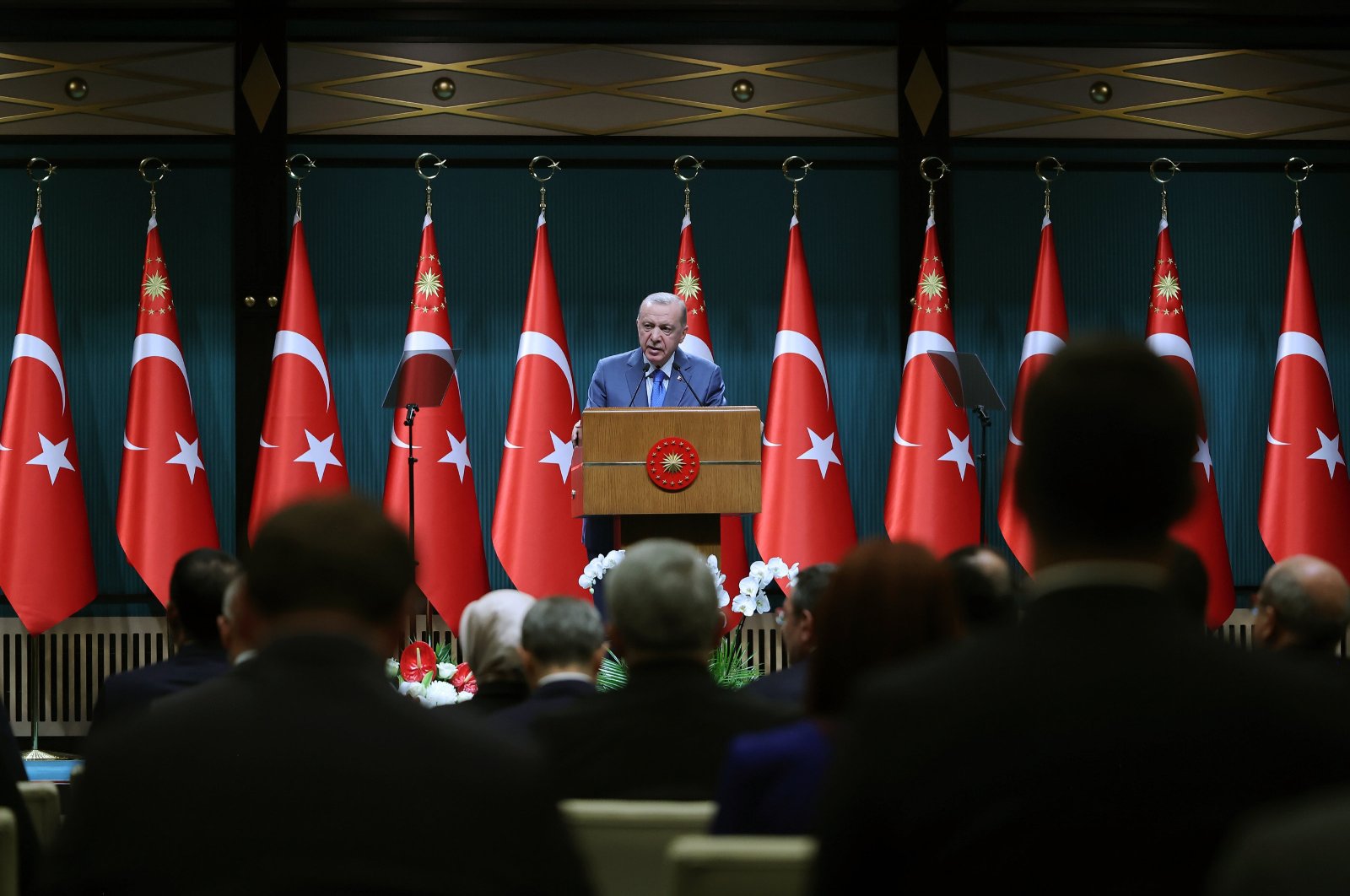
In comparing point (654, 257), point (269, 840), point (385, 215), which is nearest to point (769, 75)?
point (654, 257)

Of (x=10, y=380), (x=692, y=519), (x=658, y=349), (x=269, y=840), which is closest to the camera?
(x=269, y=840)

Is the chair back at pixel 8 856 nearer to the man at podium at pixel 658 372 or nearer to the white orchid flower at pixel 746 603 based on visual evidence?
the white orchid flower at pixel 746 603

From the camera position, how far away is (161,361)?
25.5ft

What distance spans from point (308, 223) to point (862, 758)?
7.42 m

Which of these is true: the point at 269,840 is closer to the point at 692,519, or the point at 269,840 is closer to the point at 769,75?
the point at 692,519

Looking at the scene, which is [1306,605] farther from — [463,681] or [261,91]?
[261,91]

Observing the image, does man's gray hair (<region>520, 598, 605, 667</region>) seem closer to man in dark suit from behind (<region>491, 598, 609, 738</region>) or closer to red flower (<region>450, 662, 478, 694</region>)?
man in dark suit from behind (<region>491, 598, 609, 738</region>)

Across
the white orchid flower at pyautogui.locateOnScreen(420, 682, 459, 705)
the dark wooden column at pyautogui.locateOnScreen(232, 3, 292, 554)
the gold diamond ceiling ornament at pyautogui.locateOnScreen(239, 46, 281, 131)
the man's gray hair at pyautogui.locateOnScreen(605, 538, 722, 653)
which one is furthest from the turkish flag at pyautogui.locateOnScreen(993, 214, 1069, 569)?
the man's gray hair at pyautogui.locateOnScreen(605, 538, 722, 653)

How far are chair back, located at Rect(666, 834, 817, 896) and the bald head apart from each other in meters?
2.26

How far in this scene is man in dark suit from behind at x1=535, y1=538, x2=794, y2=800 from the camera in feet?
8.19

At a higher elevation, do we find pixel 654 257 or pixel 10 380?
pixel 654 257

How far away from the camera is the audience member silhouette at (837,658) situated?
1.96m

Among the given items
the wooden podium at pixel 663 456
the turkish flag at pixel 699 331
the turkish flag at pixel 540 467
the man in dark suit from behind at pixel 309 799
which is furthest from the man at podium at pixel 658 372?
the man in dark suit from behind at pixel 309 799

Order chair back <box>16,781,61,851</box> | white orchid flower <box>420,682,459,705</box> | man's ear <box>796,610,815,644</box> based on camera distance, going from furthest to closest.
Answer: white orchid flower <box>420,682,459,705</box>
man's ear <box>796,610,815,644</box>
chair back <box>16,781,61,851</box>
